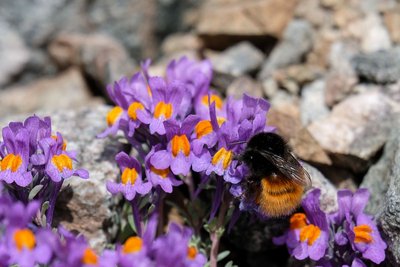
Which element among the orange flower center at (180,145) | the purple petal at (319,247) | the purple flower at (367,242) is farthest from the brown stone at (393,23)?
the orange flower center at (180,145)

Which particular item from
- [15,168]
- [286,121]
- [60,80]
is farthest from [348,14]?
[15,168]

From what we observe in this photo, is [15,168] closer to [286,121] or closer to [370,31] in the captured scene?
[286,121]

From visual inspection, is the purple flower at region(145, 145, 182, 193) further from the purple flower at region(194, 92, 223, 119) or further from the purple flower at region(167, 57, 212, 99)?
the purple flower at region(167, 57, 212, 99)

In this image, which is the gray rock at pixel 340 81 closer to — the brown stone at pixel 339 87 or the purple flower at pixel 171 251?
the brown stone at pixel 339 87

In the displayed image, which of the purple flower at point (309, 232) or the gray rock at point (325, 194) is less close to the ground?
the purple flower at point (309, 232)

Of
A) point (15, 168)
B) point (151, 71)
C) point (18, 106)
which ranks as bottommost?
point (18, 106)
